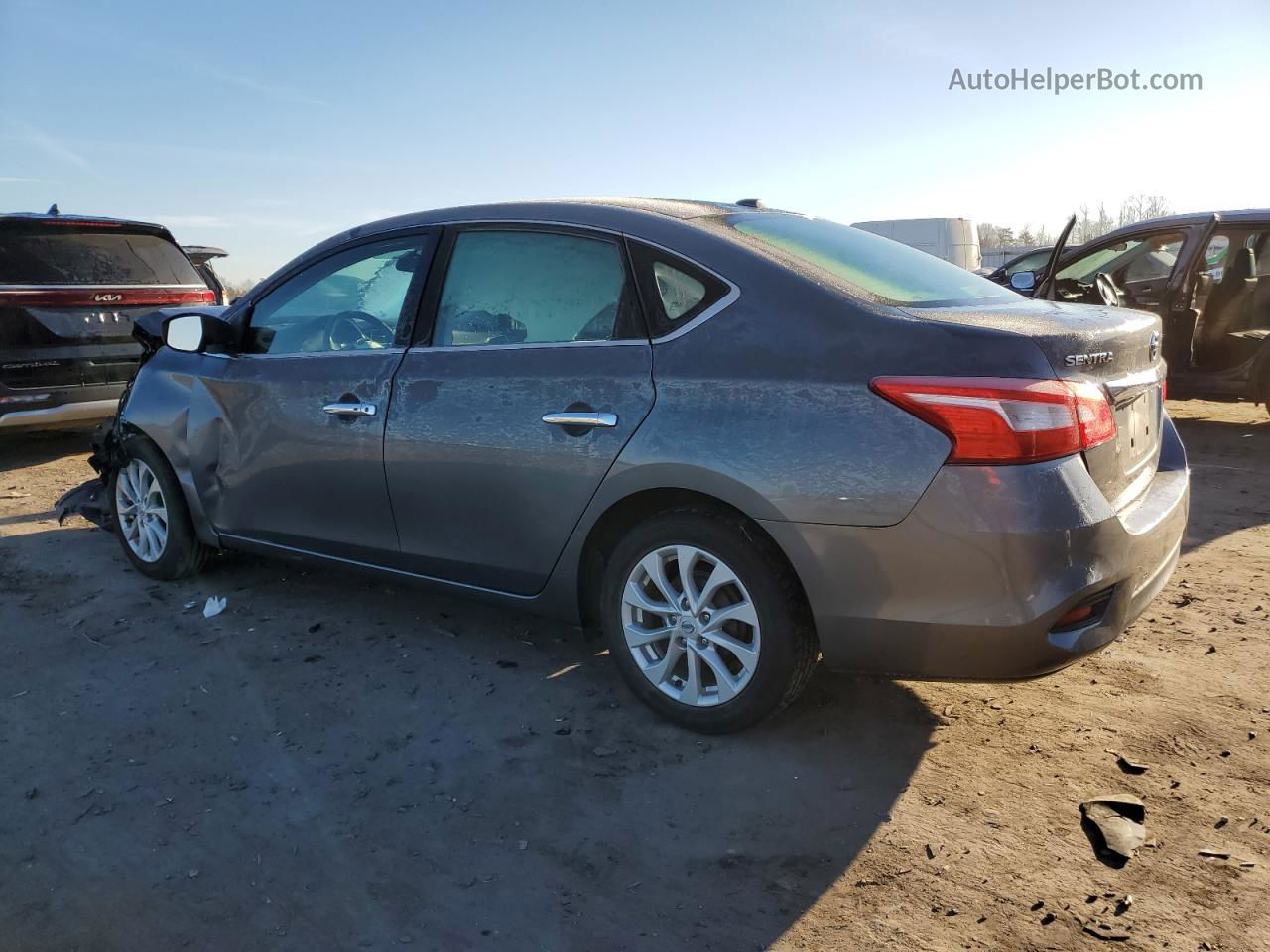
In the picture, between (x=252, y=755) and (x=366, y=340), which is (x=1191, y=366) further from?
(x=252, y=755)

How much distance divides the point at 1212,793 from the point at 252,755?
2.89m

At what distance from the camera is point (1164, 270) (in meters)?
8.52

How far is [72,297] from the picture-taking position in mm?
7270

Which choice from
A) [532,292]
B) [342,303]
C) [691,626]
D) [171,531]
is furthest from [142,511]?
[691,626]

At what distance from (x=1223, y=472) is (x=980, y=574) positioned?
5.26m

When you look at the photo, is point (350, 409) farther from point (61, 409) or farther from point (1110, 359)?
point (61, 409)

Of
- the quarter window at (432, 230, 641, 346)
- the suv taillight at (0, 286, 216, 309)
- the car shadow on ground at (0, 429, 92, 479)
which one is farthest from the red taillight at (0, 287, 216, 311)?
the quarter window at (432, 230, 641, 346)

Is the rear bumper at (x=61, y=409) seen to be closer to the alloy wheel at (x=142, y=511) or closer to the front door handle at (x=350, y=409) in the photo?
the alloy wheel at (x=142, y=511)

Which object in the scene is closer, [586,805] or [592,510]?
[586,805]

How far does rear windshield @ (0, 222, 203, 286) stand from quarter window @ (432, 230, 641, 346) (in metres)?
5.08

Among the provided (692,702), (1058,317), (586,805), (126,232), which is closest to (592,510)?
(692,702)

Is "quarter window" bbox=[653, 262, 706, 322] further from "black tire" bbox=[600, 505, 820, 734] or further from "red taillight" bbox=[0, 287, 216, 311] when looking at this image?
"red taillight" bbox=[0, 287, 216, 311]

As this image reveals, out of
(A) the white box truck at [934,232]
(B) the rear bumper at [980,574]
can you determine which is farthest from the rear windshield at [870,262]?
(A) the white box truck at [934,232]

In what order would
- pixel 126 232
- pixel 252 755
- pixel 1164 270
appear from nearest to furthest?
1. pixel 252 755
2. pixel 126 232
3. pixel 1164 270
